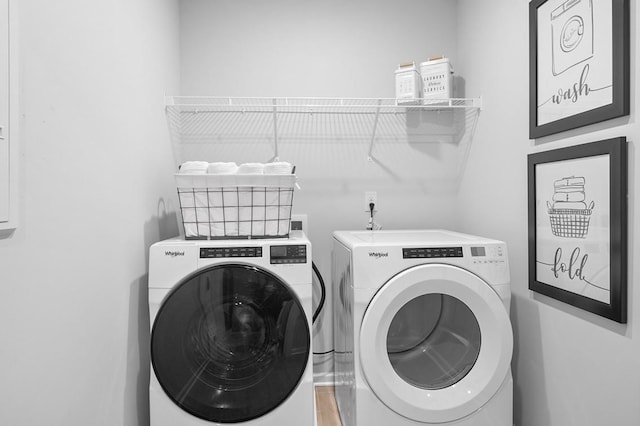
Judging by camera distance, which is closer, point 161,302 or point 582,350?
point 582,350

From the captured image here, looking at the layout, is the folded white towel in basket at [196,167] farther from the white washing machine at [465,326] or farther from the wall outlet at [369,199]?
the wall outlet at [369,199]

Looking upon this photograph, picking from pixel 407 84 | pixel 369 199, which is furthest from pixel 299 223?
pixel 407 84

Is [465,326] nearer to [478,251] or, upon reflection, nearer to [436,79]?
[478,251]

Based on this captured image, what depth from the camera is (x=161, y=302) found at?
148 centimetres

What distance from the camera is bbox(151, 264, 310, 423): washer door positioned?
4.81 ft

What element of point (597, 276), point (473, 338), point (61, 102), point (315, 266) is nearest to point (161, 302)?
point (61, 102)

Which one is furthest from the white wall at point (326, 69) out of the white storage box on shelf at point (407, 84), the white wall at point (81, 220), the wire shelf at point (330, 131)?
the white wall at point (81, 220)

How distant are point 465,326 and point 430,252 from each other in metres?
0.35

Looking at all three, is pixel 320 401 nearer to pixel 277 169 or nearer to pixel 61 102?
pixel 277 169

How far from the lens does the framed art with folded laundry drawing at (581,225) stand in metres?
1.19

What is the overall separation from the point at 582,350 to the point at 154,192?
1804 millimetres

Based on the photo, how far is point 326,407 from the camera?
2.03 m

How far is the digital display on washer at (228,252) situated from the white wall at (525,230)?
1130mm

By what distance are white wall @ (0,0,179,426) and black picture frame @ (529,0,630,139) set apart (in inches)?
62.6
